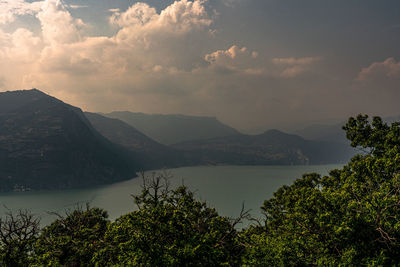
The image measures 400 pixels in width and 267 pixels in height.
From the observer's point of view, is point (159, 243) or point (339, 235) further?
point (159, 243)

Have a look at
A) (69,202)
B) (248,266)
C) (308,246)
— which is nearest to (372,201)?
(308,246)

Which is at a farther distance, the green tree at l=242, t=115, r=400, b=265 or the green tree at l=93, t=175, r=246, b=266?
the green tree at l=93, t=175, r=246, b=266

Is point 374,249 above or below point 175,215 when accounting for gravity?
below

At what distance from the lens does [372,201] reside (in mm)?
17766

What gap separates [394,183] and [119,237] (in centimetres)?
2033

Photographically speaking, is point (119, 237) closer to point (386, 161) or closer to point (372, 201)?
point (372, 201)

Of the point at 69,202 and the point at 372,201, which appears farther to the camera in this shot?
the point at 69,202

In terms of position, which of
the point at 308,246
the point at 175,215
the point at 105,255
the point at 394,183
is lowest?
the point at 105,255

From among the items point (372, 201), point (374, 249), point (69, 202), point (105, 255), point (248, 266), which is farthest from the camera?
point (69, 202)

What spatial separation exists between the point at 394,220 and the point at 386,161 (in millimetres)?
9350

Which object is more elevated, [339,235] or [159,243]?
[339,235]

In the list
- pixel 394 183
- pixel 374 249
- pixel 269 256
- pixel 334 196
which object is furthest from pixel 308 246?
pixel 394 183

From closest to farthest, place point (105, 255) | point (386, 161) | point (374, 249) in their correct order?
point (374, 249) < point (105, 255) < point (386, 161)

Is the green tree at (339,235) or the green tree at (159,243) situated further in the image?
the green tree at (159,243)
